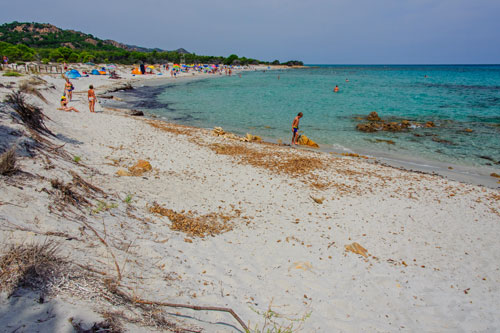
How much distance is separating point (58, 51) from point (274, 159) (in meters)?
55.1

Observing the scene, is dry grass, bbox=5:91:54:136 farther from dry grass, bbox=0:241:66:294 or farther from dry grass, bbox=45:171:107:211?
dry grass, bbox=0:241:66:294

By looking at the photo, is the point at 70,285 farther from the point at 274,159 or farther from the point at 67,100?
the point at 67,100

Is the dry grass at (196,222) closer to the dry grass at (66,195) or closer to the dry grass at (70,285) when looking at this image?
the dry grass at (66,195)

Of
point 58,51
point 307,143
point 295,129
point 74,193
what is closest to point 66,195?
point 74,193

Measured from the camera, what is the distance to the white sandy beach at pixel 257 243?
3244 mm

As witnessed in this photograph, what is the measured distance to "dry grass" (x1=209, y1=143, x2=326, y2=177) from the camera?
10.3m

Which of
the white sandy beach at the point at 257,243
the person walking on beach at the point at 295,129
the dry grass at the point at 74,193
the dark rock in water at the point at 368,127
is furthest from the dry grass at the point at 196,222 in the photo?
the dark rock in water at the point at 368,127

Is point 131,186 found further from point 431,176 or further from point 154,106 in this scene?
point 154,106

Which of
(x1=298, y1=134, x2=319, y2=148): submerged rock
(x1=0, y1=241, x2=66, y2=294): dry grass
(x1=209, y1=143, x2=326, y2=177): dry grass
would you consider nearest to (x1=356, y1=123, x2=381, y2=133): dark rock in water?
(x1=298, y1=134, x2=319, y2=148): submerged rock

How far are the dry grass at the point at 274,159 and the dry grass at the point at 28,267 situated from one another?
26.0 feet

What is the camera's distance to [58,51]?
47.7m

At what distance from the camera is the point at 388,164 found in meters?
12.7

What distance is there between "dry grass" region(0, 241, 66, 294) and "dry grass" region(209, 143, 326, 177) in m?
7.93

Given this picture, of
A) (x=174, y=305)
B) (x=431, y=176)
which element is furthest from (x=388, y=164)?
(x=174, y=305)
